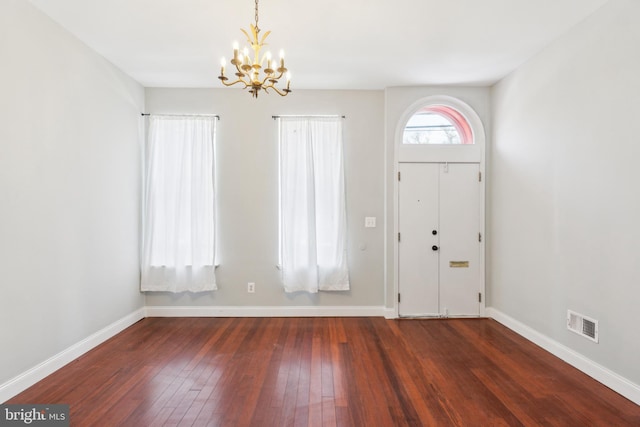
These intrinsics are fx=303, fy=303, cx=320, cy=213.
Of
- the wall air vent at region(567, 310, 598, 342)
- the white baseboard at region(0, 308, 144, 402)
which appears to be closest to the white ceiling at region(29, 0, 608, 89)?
the wall air vent at region(567, 310, 598, 342)

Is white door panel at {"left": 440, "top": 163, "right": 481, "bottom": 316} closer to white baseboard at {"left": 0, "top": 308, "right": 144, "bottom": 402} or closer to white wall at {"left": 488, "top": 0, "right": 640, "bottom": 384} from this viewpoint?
white wall at {"left": 488, "top": 0, "right": 640, "bottom": 384}

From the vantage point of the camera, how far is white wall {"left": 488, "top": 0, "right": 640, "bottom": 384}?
7.31ft

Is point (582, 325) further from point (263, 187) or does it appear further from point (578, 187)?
point (263, 187)

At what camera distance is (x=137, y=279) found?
383 centimetres

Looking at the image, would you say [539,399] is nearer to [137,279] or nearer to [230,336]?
[230,336]

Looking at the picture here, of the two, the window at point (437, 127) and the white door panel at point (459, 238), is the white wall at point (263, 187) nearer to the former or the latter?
the window at point (437, 127)

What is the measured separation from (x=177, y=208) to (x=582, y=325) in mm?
4380

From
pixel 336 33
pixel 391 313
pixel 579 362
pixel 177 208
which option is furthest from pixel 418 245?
pixel 177 208

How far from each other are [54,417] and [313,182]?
306cm

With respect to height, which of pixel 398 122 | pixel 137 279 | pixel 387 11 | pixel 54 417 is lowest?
pixel 54 417

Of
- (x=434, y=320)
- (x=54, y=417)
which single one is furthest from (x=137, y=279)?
(x=434, y=320)

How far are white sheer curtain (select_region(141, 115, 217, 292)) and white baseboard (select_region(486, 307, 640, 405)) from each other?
3646 millimetres

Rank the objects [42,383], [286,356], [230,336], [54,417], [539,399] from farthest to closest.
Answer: [230,336]
[286,356]
[42,383]
[539,399]
[54,417]

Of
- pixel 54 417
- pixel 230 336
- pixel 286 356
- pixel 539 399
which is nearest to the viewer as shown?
pixel 54 417
